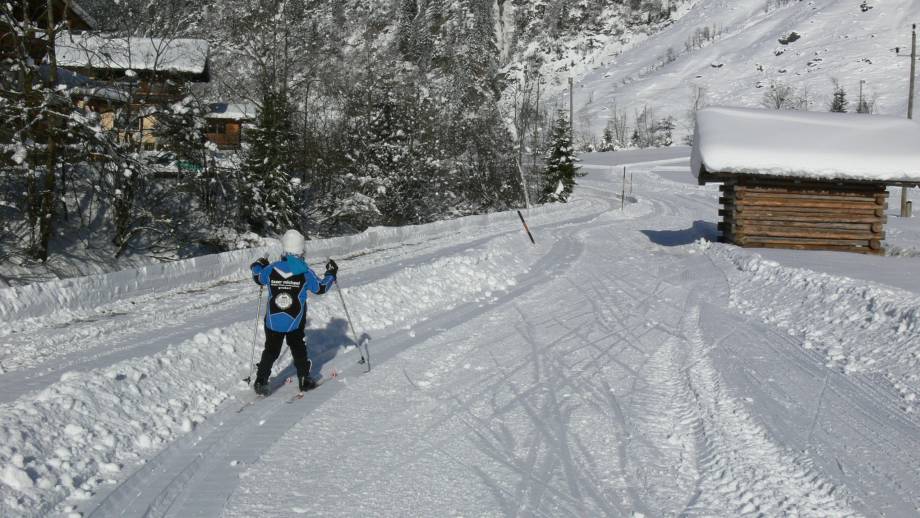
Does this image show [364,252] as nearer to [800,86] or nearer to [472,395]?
[472,395]

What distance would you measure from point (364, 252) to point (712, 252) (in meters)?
10.0

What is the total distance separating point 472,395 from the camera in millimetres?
7254

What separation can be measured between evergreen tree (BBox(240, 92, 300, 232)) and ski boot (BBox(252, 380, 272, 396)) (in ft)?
72.7

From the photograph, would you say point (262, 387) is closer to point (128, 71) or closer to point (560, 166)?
point (128, 71)

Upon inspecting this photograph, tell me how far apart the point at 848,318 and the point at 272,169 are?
24.7m

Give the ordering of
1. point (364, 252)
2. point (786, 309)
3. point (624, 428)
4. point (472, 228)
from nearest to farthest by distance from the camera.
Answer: point (624, 428) < point (786, 309) < point (364, 252) < point (472, 228)

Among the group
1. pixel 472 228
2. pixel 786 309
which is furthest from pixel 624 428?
pixel 472 228

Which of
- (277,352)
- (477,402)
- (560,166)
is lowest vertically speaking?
(477,402)


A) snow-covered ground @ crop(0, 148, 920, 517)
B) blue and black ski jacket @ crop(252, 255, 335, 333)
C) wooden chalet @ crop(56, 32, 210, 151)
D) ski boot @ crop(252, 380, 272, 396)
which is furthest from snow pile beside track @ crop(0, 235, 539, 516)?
wooden chalet @ crop(56, 32, 210, 151)

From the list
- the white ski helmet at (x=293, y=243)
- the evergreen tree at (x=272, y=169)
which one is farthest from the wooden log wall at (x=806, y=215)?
the evergreen tree at (x=272, y=169)

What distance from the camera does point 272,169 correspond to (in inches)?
1174

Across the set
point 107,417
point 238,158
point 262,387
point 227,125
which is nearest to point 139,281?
point 262,387

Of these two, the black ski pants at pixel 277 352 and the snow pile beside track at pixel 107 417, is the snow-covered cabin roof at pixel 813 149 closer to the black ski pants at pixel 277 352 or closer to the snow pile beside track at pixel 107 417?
the snow pile beside track at pixel 107 417

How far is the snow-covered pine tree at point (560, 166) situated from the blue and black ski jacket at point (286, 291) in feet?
143
